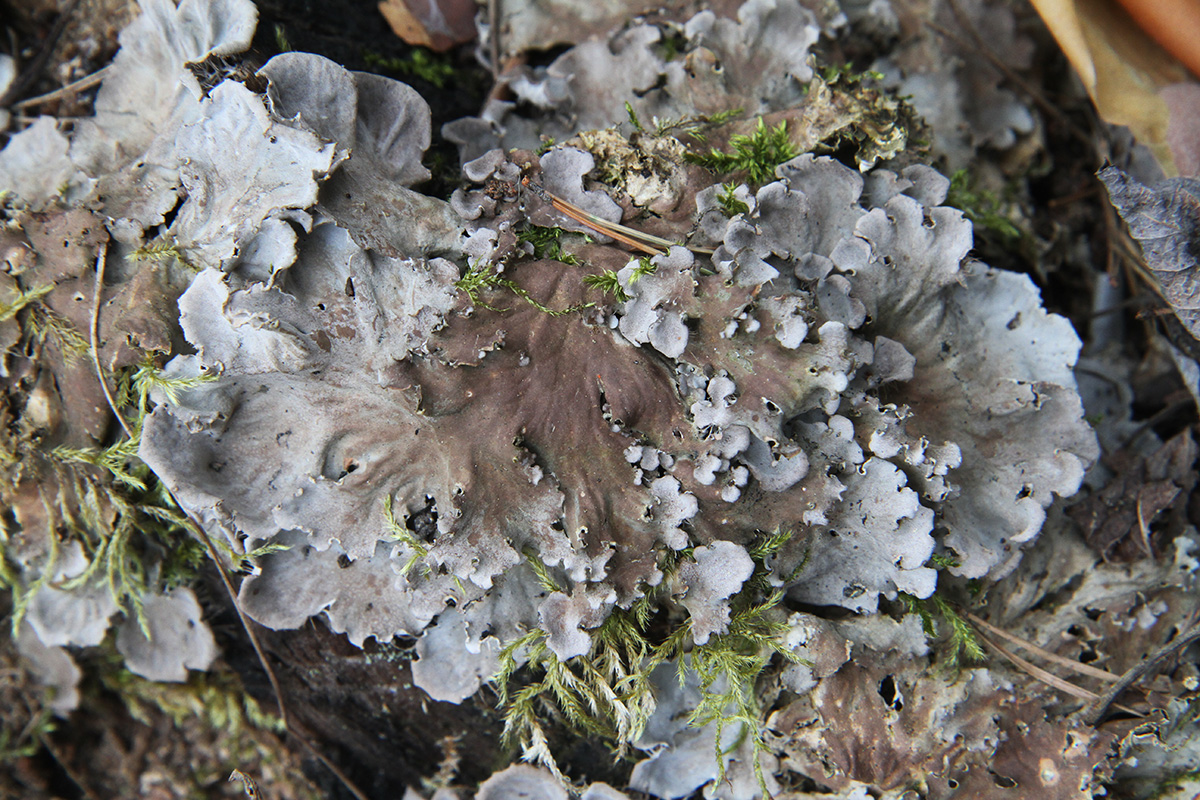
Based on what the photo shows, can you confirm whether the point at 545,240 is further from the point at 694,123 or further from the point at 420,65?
the point at 420,65

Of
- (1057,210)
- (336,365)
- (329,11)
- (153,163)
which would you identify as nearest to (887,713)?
(336,365)

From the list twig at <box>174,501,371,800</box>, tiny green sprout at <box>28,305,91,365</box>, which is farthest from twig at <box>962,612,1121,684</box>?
tiny green sprout at <box>28,305,91,365</box>

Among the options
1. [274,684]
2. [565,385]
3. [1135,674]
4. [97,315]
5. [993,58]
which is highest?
[993,58]

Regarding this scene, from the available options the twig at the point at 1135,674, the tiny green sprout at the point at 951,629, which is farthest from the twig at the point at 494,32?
the twig at the point at 1135,674

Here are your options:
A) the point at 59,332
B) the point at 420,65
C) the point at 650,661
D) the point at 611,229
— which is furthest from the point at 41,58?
the point at 650,661

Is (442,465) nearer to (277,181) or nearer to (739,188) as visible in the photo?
(277,181)
